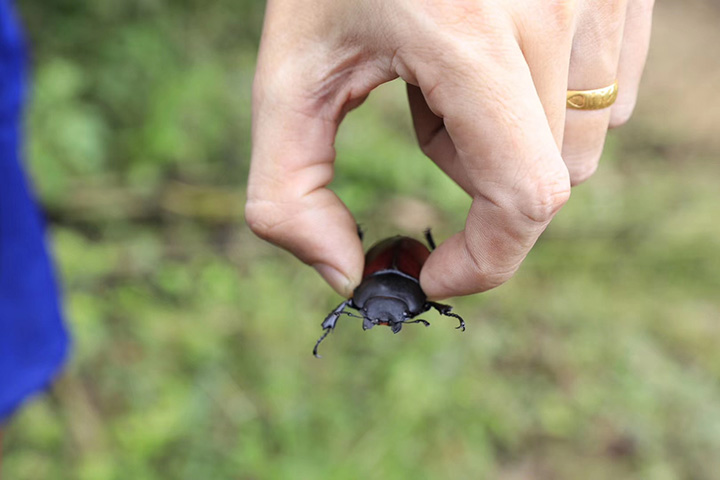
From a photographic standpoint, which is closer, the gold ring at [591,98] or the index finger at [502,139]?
the index finger at [502,139]

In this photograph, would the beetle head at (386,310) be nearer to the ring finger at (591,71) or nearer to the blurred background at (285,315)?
the ring finger at (591,71)

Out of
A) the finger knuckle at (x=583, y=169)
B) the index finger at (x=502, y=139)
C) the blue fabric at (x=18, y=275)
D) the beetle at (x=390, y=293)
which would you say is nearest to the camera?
the index finger at (x=502, y=139)

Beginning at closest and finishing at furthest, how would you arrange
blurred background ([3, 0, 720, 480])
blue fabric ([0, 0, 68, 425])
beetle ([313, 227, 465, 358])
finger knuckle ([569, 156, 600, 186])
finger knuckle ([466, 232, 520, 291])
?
finger knuckle ([466, 232, 520, 291]) < finger knuckle ([569, 156, 600, 186]) < beetle ([313, 227, 465, 358]) < blue fabric ([0, 0, 68, 425]) < blurred background ([3, 0, 720, 480])

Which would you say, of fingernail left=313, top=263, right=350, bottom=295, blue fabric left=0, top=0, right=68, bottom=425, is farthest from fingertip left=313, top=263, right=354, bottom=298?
blue fabric left=0, top=0, right=68, bottom=425

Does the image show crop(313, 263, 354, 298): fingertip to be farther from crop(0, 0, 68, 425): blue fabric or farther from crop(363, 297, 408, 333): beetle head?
crop(0, 0, 68, 425): blue fabric

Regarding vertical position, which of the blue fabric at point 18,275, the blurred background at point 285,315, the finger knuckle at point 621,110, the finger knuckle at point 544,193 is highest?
the finger knuckle at point 544,193

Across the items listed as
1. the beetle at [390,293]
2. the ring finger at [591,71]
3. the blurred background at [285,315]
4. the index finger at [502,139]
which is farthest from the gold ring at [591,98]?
the blurred background at [285,315]

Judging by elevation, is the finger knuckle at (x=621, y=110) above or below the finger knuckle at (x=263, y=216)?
above

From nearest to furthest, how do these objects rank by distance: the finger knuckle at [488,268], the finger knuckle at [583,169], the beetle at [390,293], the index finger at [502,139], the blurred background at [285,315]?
the index finger at [502,139]
the finger knuckle at [488,268]
the finger knuckle at [583,169]
the beetle at [390,293]
the blurred background at [285,315]

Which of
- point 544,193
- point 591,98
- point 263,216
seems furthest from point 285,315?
point 544,193
